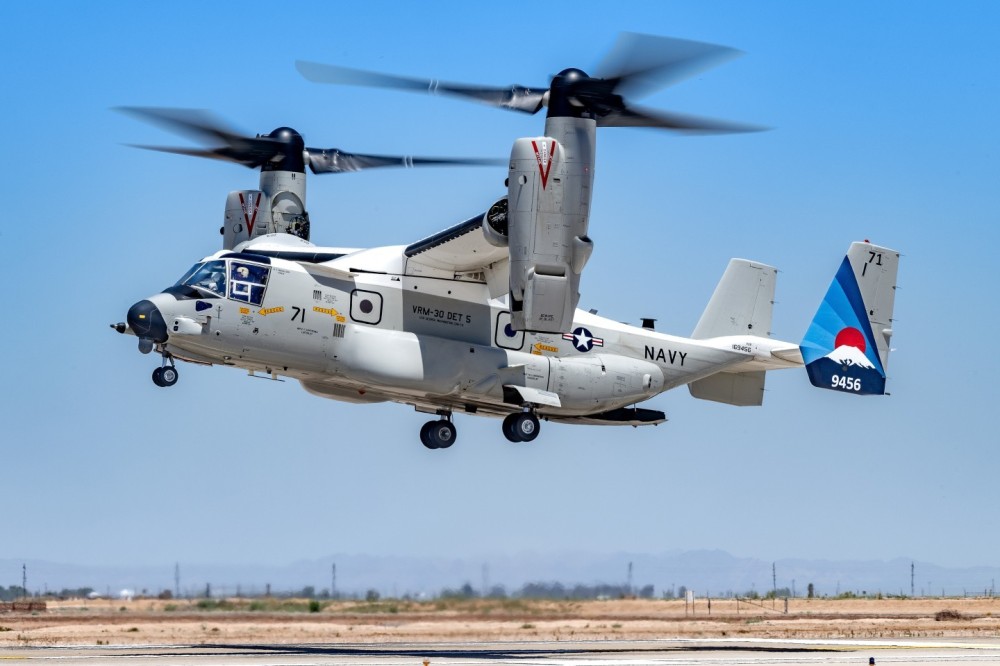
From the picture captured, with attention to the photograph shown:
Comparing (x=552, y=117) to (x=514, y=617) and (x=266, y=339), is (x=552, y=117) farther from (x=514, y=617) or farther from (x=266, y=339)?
(x=514, y=617)

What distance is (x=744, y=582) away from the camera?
A: 4041cm

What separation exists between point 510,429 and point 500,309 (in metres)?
2.39

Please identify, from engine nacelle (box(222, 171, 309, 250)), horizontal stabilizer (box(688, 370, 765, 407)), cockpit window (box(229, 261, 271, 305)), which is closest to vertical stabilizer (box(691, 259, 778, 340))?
horizontal stabilizer (box(688, 370, 765, 407))

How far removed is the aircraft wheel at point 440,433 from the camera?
3012 cm

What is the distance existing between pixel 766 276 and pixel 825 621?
960 cm

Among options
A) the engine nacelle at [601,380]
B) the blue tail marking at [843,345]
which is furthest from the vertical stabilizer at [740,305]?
the engine nacelle at [601,380]

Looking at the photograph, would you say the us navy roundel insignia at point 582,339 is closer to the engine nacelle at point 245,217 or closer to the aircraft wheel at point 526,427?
the aircraft wheel at point 526,427

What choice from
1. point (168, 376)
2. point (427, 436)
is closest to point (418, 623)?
point (427, 436)

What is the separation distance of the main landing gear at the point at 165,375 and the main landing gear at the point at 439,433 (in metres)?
5.64

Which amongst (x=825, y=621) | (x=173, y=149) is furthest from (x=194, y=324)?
(x=825, y=621)

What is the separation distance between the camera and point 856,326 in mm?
31641

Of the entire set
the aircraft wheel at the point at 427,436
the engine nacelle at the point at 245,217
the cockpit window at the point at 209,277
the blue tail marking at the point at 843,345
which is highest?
the engine nacelle at the point at 245,217

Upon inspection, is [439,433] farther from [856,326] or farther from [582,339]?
[856,326]

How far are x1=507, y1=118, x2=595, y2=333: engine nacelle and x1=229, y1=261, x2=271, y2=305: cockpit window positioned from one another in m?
4.69
